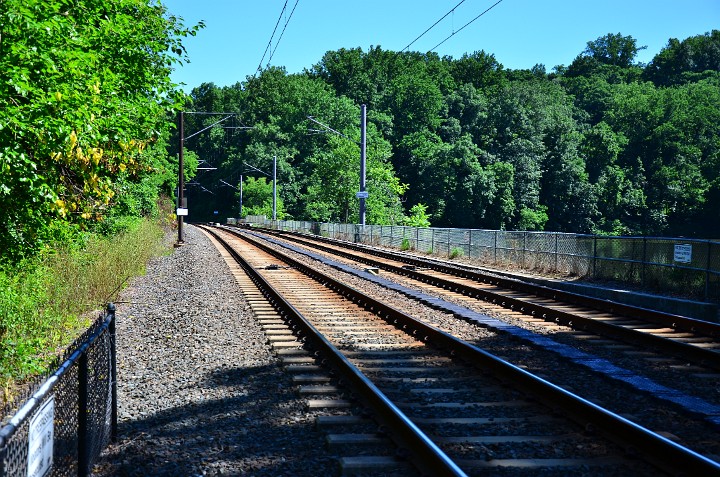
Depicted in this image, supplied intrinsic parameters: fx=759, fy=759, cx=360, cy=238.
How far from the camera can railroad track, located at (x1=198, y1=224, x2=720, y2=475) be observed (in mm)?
5676

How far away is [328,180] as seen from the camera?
66938 millimetres

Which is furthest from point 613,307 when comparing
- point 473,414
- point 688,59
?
point 688,59

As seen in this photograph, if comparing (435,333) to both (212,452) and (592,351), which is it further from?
(212,452)

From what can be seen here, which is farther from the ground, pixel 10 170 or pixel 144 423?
pixel 10 170

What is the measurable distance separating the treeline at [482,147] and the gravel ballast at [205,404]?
52808 millimetres

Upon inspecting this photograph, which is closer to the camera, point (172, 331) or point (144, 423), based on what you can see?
point (144, 423)

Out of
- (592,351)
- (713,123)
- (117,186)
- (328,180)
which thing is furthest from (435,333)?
(713,123)

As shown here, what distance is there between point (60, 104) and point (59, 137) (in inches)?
15.7

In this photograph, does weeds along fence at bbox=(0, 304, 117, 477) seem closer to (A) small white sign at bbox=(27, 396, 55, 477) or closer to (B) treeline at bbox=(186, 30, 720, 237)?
(A) small white sign at bbox=(27, 396, 55, 477)

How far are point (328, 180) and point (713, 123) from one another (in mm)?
60830

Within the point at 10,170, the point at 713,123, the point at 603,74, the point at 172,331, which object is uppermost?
the point at 603,74

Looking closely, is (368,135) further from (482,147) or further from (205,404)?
(205,404)

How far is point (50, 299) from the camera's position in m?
13.9

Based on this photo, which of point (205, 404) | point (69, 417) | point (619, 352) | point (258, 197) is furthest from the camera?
point (258, 197)
